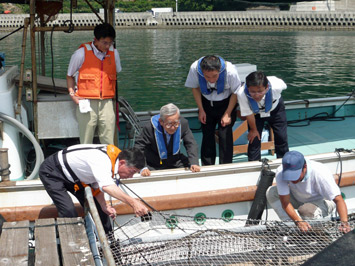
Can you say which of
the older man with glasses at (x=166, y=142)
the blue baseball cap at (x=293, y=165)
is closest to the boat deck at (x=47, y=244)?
the older man with glasses at (x=166, y=142)

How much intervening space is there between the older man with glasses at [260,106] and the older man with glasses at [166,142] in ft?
2.30

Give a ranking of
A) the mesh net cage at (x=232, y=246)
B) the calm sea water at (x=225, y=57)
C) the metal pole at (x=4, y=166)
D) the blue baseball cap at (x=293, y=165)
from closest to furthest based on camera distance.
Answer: the mesh net cage at (x=232, y=246) → the blue baseball cap at (x=293, y=165) → the metal pole at (x=4, y=166) → the calm sea water at (x=225, y=57)

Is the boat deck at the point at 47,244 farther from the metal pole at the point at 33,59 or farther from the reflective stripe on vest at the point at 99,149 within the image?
the metal pole at the point at 33,59

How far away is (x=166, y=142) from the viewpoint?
496 centimetres

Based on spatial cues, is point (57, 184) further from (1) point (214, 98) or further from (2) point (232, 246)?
(1) point (214, 98)

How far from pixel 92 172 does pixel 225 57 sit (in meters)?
24.5

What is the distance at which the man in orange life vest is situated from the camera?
5.12m

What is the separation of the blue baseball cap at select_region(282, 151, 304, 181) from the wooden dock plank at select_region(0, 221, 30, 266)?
2116 mm

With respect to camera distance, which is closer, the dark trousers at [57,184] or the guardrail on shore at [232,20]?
the dark trousers at [57,184]

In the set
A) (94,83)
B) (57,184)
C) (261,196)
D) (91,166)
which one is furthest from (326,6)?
(91,166)

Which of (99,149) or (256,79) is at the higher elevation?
(256,79)

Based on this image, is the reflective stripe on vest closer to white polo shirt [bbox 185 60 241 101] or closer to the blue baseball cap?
the blue baseball cap

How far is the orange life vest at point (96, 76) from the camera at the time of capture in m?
5.13

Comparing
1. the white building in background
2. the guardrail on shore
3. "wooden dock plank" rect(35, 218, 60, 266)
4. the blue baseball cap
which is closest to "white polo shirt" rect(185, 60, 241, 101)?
the blue baseball cap
